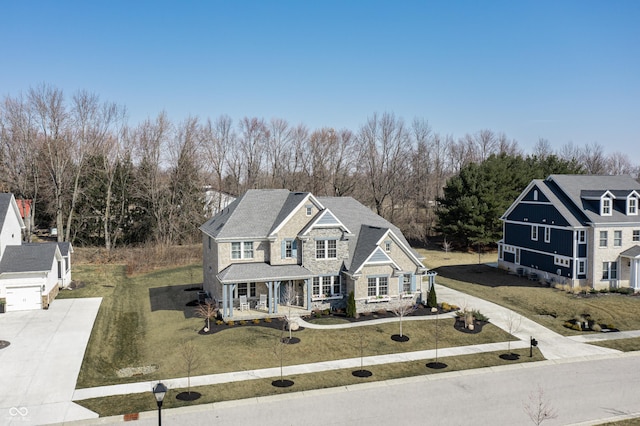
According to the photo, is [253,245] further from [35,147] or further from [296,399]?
[35,147]

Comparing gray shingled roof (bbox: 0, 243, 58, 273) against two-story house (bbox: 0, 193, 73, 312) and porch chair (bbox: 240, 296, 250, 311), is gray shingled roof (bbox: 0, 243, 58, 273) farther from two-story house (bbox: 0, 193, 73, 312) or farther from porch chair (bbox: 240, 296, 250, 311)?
porch chair (bbox: 240, 296, 250, 311)

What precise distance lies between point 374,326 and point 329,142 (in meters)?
47.8

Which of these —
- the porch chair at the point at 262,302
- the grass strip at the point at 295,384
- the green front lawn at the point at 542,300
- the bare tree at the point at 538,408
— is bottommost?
the bare tree at the point at 538,408

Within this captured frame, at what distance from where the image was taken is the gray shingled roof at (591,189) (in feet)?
121

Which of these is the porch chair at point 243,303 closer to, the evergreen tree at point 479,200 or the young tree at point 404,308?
the young tree at point 404,308

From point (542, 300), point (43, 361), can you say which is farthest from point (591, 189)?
point (43, 361)

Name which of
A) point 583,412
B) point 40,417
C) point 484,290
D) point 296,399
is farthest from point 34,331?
point 484,290

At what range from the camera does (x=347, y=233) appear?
1193 inches

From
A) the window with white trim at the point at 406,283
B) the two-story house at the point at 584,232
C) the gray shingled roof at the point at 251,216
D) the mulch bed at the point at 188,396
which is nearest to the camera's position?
the mulch bed at the point at 188,396

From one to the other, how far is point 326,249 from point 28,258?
67.2 ft

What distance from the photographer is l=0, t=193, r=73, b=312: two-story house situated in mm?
30500

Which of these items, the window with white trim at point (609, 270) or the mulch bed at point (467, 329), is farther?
the window with white trim at point (609, 270)

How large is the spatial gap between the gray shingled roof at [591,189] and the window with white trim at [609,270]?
333 cm

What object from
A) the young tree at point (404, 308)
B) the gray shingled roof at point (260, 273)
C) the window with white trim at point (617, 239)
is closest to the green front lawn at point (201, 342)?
the young tree at point (404, 308)
